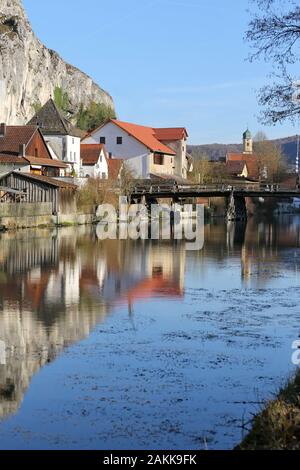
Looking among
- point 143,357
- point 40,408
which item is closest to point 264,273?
point 143,357

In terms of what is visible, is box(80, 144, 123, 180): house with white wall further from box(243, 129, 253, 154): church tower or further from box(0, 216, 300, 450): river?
box(243, 129, 253, 154): church tower

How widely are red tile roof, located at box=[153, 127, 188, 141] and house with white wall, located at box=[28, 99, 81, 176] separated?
20.1m

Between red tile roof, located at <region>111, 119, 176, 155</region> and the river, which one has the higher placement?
red tile roof, located at <region>111, 119, 176, 155</region>

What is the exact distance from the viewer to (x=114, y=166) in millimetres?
76750

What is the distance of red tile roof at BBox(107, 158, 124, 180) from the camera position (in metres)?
72.6

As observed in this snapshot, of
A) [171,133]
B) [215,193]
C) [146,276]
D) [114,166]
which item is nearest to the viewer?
[146,276]

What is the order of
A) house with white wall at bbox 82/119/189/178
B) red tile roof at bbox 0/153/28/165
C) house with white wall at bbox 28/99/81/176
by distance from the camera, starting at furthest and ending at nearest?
house with white wall at bbox 82/119/189/178 → house with white wall at bbox 28/99/81/176 → red tile roof at bbox 0/153/28/165

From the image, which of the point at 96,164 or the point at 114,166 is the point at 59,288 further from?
the point at 114,166

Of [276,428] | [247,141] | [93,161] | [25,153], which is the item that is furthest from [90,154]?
[247,141]

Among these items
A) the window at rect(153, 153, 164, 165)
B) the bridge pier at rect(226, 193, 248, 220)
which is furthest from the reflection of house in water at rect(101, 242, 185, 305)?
the window at rect(153, 153, 164, 165)

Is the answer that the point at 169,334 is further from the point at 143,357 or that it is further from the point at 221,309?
the point at 221,309

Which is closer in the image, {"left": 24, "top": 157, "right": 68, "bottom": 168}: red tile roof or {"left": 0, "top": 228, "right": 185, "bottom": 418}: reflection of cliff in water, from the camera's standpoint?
{"left": 0, "top": 228, "right": 185, "bottom": 418}: reflection of cliff in water

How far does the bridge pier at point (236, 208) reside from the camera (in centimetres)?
6869

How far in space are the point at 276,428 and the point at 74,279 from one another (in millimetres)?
16468
